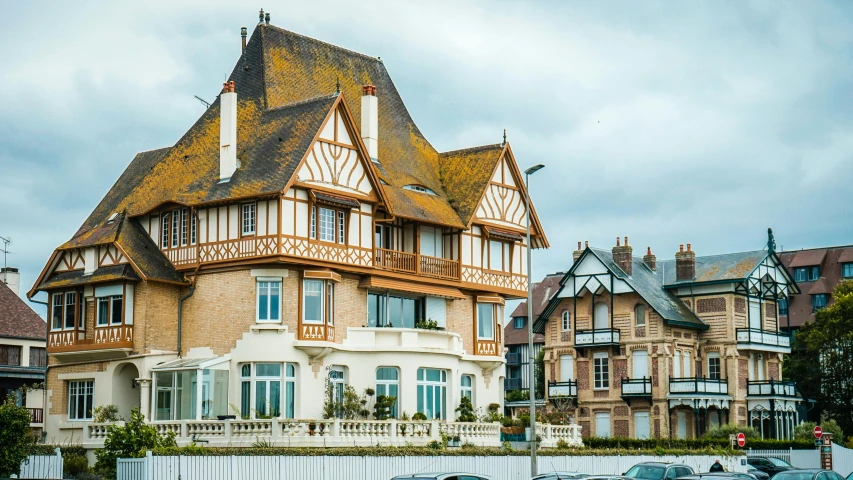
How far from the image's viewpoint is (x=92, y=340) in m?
47.5

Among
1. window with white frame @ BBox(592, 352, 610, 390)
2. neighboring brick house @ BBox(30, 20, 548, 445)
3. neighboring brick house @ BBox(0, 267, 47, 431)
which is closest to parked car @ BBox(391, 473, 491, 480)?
neighboring brick house @ BBox(30, 20, 548, 445)

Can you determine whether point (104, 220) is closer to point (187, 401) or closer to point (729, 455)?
point (187, 401)

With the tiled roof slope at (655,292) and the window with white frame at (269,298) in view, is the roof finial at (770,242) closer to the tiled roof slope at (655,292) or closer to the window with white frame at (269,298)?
Answer: the tiled roof slope at (655,292)

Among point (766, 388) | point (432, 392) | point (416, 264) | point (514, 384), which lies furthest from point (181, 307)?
point (514, 384)

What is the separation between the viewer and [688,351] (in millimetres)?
71750

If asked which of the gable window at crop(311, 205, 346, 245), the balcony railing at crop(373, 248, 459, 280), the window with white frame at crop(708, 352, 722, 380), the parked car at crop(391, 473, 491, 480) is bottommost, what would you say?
the parked car at crop(391, 473, 491, 480)

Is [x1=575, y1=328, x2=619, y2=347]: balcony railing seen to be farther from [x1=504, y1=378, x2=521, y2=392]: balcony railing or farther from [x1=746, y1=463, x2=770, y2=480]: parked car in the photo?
[x1=504, y1=378, x2=521, y2=392]: balcony railing

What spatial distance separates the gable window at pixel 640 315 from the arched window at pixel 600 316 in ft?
6.21

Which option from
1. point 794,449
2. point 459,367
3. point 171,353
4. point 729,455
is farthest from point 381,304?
point 794,449

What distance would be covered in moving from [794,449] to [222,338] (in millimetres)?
29003

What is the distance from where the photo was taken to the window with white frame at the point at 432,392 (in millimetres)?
48312

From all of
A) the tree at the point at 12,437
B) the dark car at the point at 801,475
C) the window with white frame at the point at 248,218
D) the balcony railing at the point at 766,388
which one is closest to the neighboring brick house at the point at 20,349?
the window with white frame at the point at 248,218

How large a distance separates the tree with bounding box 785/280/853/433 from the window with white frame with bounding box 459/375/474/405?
1272 inches

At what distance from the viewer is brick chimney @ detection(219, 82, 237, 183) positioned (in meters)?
47.6
